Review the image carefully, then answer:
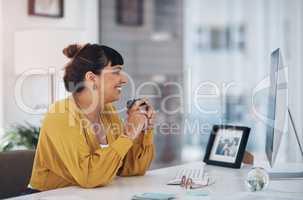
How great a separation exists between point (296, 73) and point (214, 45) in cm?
68

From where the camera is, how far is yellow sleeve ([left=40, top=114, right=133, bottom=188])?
200cm

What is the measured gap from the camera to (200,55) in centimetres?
447

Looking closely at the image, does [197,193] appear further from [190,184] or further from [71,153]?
[71,153]

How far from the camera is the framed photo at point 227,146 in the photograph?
98.3 inches

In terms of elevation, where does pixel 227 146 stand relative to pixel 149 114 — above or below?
below

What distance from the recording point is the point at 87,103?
2201mm

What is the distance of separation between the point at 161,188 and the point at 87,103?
0.45m

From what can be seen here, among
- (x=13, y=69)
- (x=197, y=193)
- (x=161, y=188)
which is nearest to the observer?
(x=197, y=193)

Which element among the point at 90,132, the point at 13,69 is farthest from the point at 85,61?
the point at 13,69

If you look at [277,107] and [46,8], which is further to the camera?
[46,8]

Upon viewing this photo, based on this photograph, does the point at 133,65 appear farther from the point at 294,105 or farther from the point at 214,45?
the point at 294,105

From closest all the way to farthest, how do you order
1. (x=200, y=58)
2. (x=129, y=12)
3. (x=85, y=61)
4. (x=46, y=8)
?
(x=85, y=61) < (x=46, y=8) < (x=129, y=12) < (x=200, y=58)

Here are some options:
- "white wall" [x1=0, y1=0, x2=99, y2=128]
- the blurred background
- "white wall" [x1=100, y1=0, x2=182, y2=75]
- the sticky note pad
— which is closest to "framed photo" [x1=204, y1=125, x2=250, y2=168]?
the sticky note pad

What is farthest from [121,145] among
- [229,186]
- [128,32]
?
[128,32]
